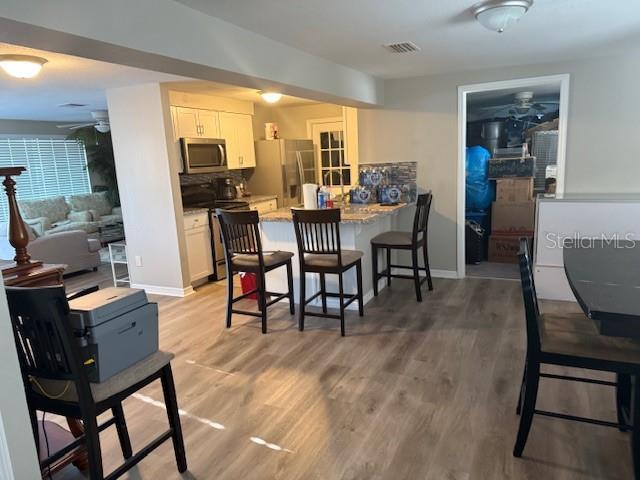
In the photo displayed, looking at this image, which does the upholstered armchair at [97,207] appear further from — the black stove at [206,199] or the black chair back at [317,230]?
the black chair back at [317,230]

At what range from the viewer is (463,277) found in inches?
193

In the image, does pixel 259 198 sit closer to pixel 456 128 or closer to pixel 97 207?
pixel 456 128

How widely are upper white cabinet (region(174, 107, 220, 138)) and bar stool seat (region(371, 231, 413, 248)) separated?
2512 millimetres

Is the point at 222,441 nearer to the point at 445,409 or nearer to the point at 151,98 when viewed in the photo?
the point at 445,409

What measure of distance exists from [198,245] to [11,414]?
Result: 12.5 ft

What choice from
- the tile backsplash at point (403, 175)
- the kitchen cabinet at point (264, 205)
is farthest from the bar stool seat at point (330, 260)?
the kitchen cabinet at point (264, 205)

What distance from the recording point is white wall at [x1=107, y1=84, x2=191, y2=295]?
4516 millimetres

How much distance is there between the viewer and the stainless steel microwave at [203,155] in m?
4.91

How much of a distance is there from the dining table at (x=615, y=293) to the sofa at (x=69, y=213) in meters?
6.96

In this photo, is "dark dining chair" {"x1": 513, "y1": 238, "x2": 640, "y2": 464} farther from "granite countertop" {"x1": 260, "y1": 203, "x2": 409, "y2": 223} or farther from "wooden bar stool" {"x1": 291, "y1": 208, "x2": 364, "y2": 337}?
"granite countertop" {"x1": 260, "y1": 203, "x2": 409, "y2": 223}

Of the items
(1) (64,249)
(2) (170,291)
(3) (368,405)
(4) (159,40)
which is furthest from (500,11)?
(1) (64,249)

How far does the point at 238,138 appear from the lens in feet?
19.6

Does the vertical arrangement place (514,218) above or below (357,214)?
below

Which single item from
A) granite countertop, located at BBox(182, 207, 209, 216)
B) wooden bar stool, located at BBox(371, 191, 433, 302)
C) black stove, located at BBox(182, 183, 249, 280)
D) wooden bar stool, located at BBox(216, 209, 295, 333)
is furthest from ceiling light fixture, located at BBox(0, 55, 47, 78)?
wooden bar stool, located at BBox(371, 191, 433, 302)
